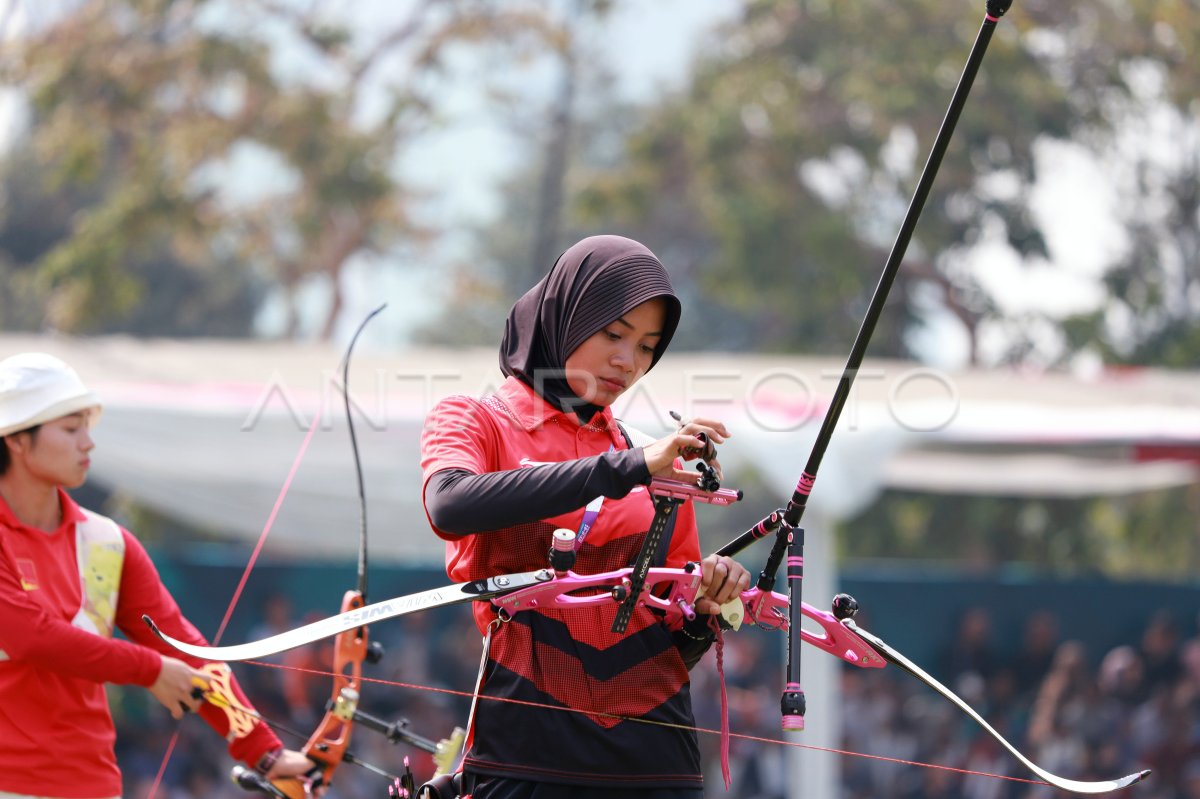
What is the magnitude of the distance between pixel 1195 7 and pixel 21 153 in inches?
723

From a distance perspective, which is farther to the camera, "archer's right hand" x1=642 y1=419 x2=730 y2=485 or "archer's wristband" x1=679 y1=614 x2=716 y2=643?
"archer's wristband" x1=679 y1=614 x2=716 y2=643

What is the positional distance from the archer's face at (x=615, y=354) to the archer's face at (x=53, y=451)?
1.43 m

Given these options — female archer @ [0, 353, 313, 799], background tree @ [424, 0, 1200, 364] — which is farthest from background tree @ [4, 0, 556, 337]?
female archer @ [0, 353, 313, 799]

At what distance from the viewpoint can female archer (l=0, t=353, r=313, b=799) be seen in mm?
3246

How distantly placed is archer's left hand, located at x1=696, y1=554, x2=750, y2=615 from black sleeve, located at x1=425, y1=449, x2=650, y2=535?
0.31 meters

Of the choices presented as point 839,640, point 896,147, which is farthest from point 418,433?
point 896,147

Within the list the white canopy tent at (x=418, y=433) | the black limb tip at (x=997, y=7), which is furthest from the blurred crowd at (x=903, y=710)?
the black limb tip at (x=997, y=7)

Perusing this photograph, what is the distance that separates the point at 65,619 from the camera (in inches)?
134

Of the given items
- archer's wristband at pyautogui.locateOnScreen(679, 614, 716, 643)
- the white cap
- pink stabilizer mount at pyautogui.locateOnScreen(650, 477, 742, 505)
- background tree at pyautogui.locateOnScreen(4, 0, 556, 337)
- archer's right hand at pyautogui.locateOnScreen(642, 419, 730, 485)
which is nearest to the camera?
archer's right hand at pyautogui.locateOnScreen(642, 419, 730, 485)

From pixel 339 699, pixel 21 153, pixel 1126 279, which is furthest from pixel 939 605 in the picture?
pixel 21 153

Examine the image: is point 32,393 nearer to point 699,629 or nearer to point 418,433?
point 699,629

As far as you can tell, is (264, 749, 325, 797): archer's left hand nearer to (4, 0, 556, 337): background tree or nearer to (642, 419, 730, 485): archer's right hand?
(642, 419, 730, 485): archer's right hand

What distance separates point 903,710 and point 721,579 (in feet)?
25.4

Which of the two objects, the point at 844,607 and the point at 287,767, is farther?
the point at 287,767
